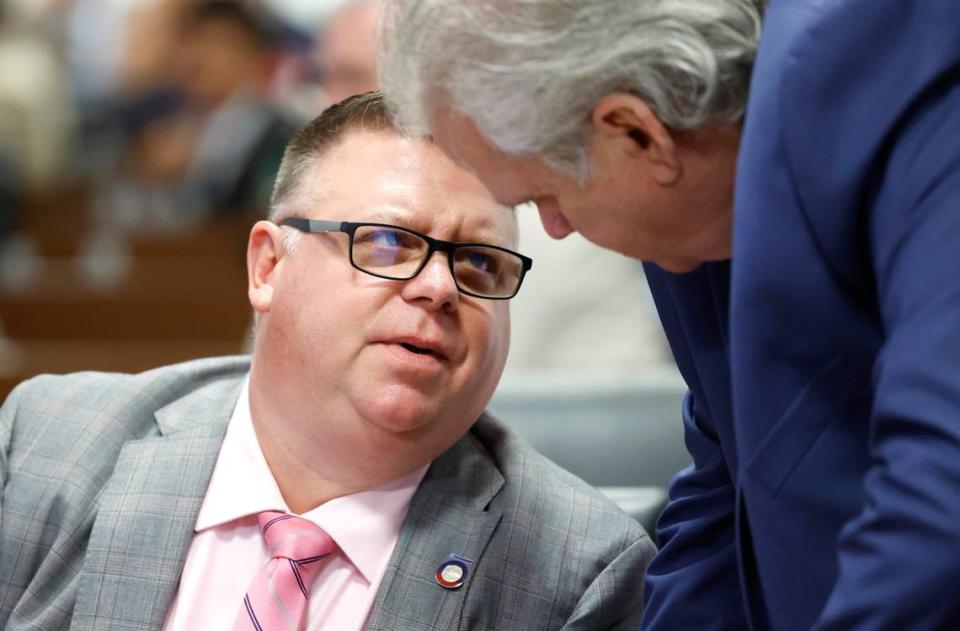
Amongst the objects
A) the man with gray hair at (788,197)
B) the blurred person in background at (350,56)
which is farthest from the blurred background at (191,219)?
the man with gray hair at (788,197)

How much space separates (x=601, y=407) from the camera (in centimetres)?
289

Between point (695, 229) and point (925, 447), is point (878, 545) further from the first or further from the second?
point (695, 229)

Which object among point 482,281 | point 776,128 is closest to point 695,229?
point 776,128

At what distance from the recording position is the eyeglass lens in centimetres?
195

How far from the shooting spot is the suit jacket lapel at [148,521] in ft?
6.37

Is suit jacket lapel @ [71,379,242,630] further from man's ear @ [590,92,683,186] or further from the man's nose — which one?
man's ear @ [590,92,683,186]

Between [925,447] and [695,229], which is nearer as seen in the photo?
[925,447]

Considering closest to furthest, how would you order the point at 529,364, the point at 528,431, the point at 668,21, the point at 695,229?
1. the point at 668,21
2. the point at 695,229
3. the point at 528,431
4. the point at 529,364

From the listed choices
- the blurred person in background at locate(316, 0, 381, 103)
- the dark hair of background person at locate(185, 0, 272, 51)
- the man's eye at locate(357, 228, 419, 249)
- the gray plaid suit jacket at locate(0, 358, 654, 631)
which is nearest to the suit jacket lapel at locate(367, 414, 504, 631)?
the gray plaid suit jacket at locate(0, 358, 654, 631)

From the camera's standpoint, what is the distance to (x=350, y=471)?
202 cm

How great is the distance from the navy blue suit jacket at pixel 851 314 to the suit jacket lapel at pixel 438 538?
26.1 inches

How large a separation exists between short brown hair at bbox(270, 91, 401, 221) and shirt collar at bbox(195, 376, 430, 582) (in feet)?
1.22

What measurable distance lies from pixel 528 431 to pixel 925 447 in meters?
1.71

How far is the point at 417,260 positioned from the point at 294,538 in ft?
1.39
